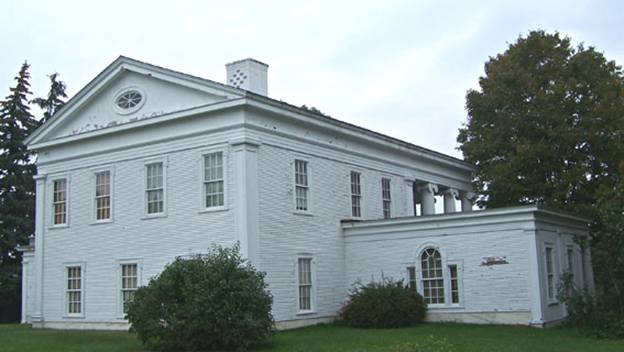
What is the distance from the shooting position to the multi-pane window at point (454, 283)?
25.5 meters

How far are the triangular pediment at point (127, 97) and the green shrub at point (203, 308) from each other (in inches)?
270

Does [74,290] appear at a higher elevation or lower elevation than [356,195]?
lower

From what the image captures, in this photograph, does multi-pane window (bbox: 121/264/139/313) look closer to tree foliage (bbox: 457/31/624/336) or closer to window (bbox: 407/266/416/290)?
window (bbox: 407/266/416/290)

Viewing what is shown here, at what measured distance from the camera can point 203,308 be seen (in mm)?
19031

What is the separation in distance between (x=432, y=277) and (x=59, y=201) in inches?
576

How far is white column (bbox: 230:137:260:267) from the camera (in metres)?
23.8

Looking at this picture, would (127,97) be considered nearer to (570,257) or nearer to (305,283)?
(305,283)

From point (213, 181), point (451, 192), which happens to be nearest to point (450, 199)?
point (451, 192)

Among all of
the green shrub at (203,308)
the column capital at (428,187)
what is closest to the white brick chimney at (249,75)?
the green shrub at (203,308)

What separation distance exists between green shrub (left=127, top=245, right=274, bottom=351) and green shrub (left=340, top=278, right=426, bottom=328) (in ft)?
17.3

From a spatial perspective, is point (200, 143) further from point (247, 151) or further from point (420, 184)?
point (420, 184)

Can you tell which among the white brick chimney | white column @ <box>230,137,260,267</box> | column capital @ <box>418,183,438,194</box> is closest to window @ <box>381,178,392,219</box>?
column capital @ <box>418,183,438,194</box>

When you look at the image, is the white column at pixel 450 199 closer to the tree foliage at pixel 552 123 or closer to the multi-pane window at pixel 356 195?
the tree foliage at pixel 552 123

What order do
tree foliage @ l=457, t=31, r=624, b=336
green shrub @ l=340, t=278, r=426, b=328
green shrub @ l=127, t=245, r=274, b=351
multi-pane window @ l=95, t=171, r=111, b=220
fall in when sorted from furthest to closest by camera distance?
tree foliage @ l=457, t=31, r=624, b=336 < multi-pane window @ l=95, t=171, r=111, b=220 < green shrub @ l=340, t=278, r=426, b=328 < green shrub @ l=127, t=245, r=274, b=351
